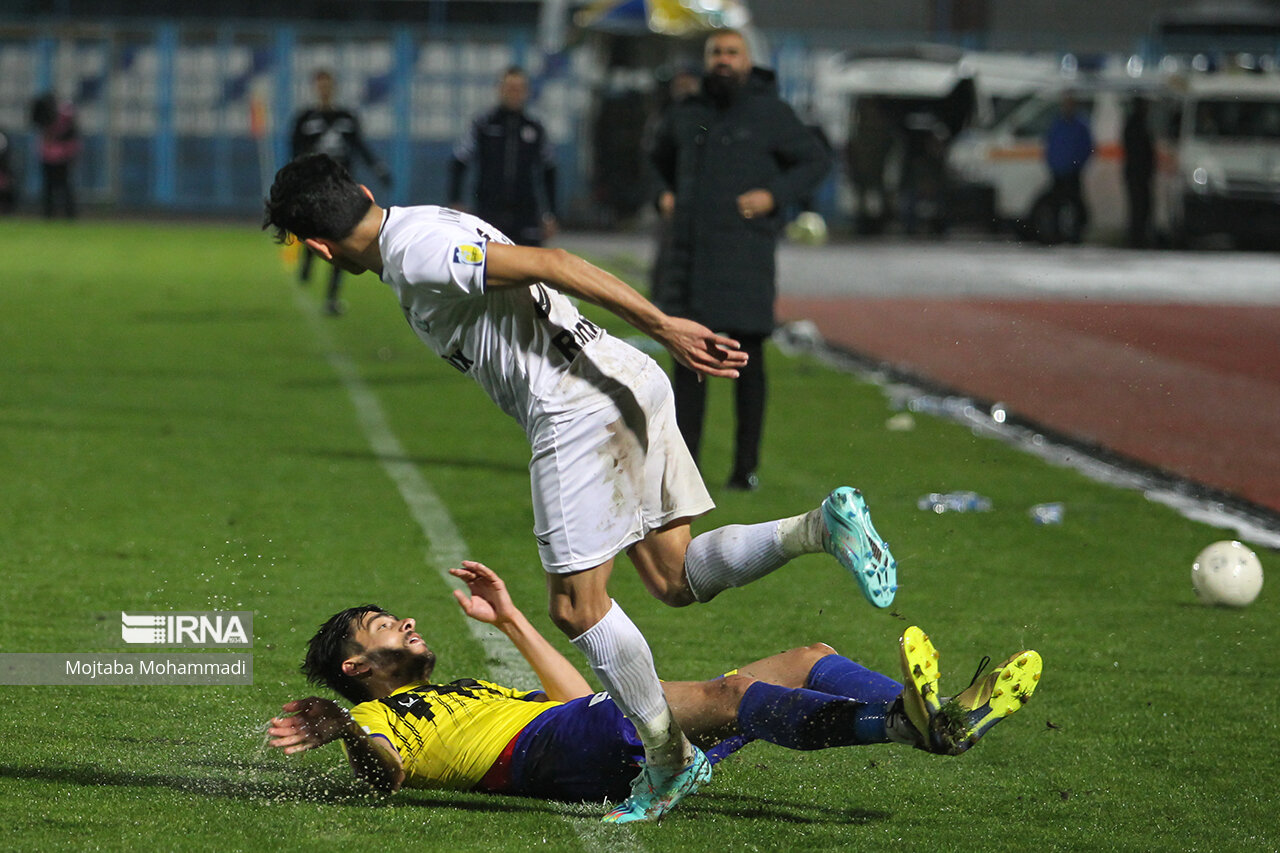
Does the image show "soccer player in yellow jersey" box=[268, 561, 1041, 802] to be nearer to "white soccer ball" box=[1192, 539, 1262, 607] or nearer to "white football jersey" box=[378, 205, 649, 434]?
"white football jersey" box=[378, 205, 649, 434]

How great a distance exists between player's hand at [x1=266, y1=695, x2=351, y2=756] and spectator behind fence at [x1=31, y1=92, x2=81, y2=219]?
29.6 meters

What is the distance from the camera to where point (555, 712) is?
4.50m

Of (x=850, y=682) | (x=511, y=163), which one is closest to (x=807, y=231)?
(x=511, y=163)

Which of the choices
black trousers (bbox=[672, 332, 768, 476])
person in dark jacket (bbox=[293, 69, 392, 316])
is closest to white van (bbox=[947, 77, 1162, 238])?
person in dark jacket (bbox=[293, 69, 392, 316])

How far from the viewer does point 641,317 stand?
4176 millimetres

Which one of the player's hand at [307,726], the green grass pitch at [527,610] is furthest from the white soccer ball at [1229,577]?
the player's hand at [307,726]

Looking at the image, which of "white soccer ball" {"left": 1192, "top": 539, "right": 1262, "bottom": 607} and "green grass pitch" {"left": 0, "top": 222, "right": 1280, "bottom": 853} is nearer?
"green grass pitch" {"left": 0, "top": 222, "right": 1280, "bottom": 853}

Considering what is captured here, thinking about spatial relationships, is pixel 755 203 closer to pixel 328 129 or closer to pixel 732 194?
pixel 732 194

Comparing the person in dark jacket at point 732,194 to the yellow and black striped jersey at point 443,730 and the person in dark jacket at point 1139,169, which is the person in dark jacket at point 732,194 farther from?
the person in dark jacket at point 1139,169

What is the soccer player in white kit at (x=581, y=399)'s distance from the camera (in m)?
4.18

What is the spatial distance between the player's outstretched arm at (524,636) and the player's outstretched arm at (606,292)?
0.85 metres

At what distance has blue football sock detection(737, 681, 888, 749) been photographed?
4.18 m

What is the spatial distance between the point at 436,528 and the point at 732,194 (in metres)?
2.17

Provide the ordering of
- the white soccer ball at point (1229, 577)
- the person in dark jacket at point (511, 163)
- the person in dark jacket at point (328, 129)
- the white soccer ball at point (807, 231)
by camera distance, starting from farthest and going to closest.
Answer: the white soccer ball at point (807, 231), the person in dark jacket at point (328, 129), the person in dark jacket at point (511, 163), the white soccer ball at point (1229, 577)
